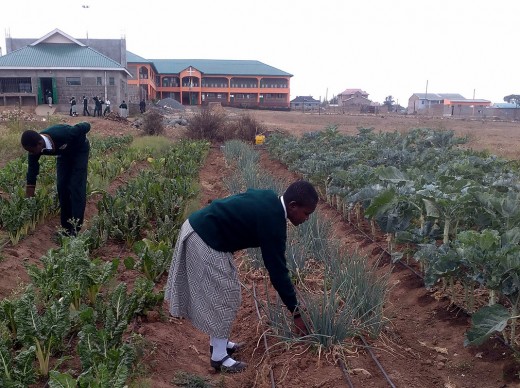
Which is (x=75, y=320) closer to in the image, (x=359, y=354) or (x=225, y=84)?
(x=359, y=354)

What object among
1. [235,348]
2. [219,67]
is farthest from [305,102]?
[235,348]

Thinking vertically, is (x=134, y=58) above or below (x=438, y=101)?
above

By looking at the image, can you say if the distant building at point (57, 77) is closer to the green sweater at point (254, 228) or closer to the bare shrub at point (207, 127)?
the bare shrub at point (207, 127)

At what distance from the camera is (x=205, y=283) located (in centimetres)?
331

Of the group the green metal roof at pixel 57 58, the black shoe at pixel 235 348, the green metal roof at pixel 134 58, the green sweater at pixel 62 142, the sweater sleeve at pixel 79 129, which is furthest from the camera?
the green metal roof at pixel 134 58

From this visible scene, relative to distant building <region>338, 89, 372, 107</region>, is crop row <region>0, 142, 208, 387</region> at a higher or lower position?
lower

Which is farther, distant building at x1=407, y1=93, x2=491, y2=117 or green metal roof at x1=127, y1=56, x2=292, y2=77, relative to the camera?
distant building at x1=407, y1=93, x2=491, y2=117

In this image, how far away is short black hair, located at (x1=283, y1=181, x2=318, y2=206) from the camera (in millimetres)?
3014

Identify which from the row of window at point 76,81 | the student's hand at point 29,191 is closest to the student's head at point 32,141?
the student's hand at point 29,191

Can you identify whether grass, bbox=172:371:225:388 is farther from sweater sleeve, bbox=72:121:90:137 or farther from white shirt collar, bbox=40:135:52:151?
sweater sleeve, bbox=72:121:90:137

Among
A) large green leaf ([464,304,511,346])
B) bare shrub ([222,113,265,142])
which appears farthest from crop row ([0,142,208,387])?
bare shrub ([222,113,265,142])

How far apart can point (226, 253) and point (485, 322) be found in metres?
1.58

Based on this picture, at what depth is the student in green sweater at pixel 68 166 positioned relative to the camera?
218 inches

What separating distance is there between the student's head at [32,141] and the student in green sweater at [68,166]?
0.15 metres
